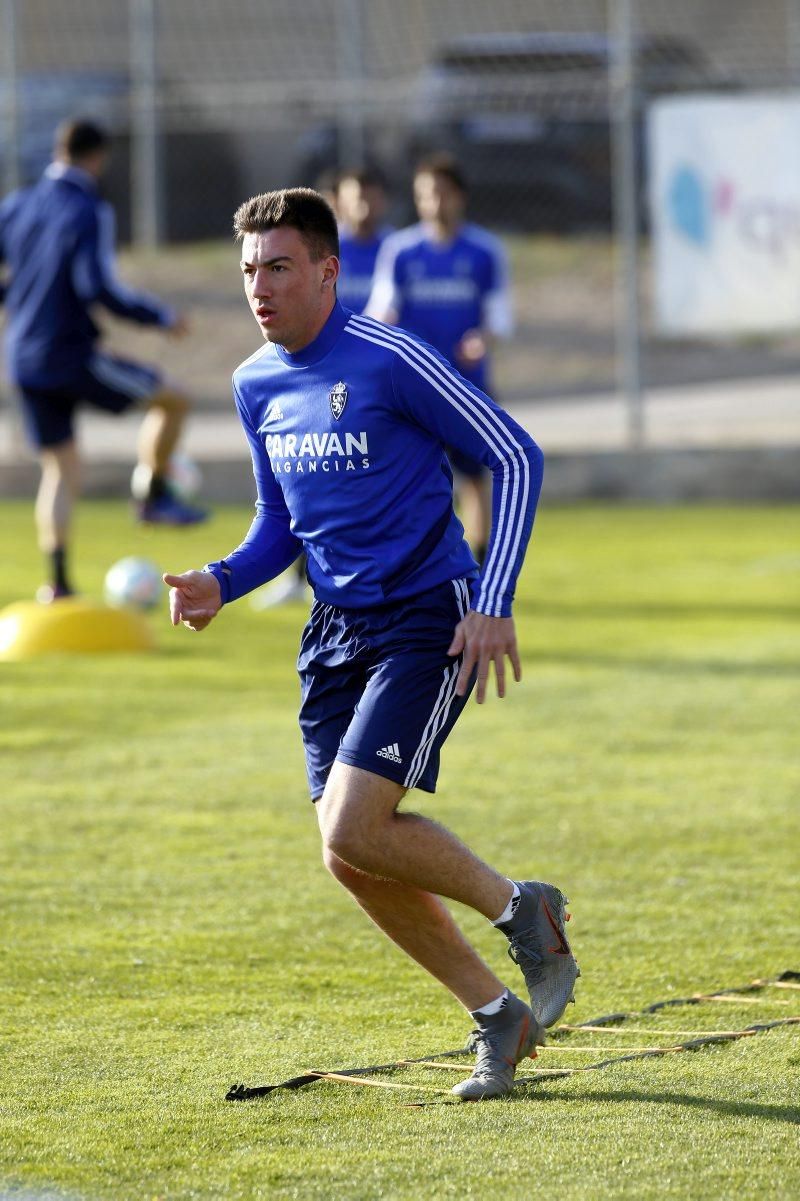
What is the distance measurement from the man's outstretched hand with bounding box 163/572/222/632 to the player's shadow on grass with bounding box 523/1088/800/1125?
49.7 inches

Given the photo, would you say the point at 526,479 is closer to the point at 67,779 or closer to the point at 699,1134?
the point at 699,1134

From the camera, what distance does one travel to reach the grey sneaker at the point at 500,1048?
4230mm

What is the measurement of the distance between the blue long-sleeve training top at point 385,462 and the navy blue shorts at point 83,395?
20.7 ft

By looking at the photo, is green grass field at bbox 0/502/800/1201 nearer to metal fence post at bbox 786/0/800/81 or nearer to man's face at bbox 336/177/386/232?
man's face at bbox 336/177/386/232

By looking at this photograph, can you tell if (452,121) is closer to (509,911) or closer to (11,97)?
(11,97)

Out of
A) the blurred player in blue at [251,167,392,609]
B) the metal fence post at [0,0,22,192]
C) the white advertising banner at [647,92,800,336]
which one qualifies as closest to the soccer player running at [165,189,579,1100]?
the blurred player in blue at [251,167,392,609]

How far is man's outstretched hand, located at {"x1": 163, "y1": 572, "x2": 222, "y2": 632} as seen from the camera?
450 cm

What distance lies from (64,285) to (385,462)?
6.84 metres

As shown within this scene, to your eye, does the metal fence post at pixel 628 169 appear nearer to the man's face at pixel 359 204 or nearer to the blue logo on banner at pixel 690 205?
the blue logo on banner at pixel 690 205

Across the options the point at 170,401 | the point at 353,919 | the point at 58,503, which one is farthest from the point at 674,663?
the point at 353,919

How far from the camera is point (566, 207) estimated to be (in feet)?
70.7

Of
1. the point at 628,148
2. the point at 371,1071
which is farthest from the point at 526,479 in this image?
the point at 628,148

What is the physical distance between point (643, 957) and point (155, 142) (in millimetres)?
13786

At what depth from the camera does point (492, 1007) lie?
4367 millimetres
